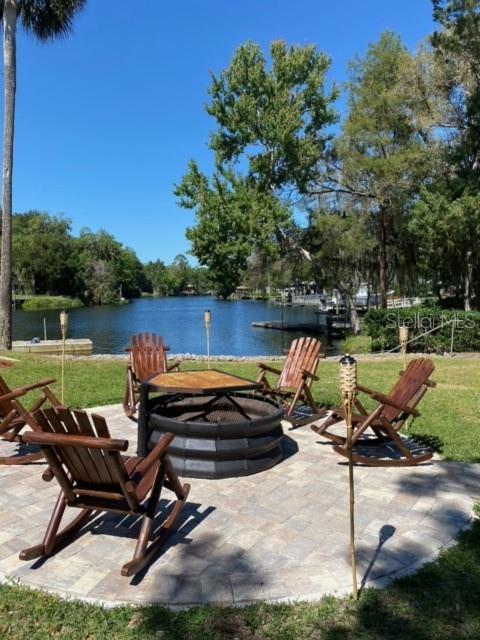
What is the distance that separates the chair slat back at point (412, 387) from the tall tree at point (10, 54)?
11.0 meters

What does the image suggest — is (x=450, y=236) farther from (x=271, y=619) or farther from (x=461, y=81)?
(x=271, y=619)

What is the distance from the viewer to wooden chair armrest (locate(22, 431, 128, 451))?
243cm

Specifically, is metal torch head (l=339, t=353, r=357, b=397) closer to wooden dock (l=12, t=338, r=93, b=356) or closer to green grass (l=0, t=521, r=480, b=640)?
green grass (l=0, t=521, r=480, b=640)

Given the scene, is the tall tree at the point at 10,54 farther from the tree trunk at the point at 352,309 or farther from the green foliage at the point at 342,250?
the tree trunk at the point at 352,309

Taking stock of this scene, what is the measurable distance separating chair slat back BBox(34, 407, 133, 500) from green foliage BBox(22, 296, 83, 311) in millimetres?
60252

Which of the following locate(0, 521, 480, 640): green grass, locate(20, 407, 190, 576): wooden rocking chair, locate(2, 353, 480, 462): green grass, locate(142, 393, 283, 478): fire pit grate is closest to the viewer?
locate(0, 521, 480, 640): green grass

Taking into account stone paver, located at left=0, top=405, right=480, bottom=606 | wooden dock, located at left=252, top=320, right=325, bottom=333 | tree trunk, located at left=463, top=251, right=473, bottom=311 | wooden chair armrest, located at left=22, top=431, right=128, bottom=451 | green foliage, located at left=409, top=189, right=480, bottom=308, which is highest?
green foliage, located at left=409, top=189, right=480, bottom=308

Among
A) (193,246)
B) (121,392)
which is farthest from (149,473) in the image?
(193,246)

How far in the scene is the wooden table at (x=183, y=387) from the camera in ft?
14.1

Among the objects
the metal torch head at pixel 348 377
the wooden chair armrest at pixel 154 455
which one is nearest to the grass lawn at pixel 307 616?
the wooden chair armrest at pixel 154 455

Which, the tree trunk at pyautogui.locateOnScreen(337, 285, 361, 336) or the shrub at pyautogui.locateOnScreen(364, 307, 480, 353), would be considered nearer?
the shrub at pyautogui.locateOnScreen(364, 307, 480, 353)

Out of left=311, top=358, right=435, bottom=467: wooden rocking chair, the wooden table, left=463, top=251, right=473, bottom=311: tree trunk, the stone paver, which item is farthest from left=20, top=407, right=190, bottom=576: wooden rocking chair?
left=463, top=251, right=473, bottom=311: tree trunk

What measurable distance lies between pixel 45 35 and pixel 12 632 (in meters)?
15.8

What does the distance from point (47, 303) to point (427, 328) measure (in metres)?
54.2
